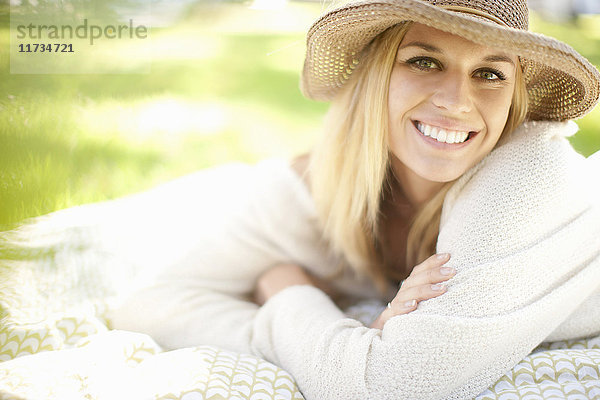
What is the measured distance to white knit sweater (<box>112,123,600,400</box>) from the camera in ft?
4.50

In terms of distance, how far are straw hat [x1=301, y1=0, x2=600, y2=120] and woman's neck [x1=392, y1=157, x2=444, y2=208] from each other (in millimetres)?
373

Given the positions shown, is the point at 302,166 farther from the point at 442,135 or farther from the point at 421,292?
the point at 421,292

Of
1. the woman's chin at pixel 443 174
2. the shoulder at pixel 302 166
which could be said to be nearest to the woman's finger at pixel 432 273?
the woman's chin at pixel 443 174

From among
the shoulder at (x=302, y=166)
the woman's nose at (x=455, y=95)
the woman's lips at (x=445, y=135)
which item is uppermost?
the woman's nose at (x=455, y=95)

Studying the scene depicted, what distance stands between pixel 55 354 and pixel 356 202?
3.56 feet

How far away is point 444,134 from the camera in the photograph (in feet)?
5.33

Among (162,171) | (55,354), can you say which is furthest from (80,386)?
(162,171)

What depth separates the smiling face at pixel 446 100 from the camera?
1.53m

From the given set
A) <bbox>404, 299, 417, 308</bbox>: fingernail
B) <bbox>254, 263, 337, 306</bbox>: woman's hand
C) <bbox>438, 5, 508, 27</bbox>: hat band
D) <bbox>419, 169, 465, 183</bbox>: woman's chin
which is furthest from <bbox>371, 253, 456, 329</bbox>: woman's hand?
<bbox>438, 5, 508, 27</bbox>: hat band

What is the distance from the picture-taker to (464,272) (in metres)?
1.42

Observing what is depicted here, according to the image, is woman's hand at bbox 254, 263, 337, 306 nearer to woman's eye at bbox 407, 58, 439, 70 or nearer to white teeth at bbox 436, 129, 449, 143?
A: white teeth at bbox 436, 129, 449, 143

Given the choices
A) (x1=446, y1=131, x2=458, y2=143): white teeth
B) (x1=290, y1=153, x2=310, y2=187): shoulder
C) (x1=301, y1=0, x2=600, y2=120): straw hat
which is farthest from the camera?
(x1=290, y1=153, x2=310, y2=187): shoulder

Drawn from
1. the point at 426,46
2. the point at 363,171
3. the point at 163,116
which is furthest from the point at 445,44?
the point at 163,116

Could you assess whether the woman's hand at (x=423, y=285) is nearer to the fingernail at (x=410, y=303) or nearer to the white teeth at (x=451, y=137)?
the fingernail at (x=410, y=303)
